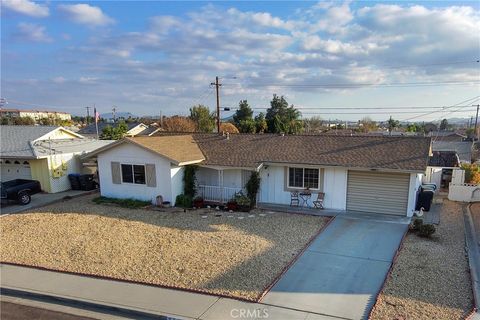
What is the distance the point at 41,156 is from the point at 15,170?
11.1 ft

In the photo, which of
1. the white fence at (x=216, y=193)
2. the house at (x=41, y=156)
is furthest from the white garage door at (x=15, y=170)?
the white fence at (x=216, y=193)

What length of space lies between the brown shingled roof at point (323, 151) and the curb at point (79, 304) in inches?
398

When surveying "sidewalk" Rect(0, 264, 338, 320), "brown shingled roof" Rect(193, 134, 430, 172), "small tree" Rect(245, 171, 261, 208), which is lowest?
"sidewalk" Rect(0, 264, 338, 320)

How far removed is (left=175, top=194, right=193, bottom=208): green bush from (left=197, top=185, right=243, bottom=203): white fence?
941 millimetres

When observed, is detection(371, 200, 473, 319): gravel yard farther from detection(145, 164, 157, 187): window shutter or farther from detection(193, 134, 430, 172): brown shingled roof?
detection(145, 164, 157, 187): window shutter

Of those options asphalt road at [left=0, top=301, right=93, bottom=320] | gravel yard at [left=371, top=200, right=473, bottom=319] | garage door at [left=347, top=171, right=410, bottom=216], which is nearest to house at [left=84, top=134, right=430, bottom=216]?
garage door at [left=347, top=171, right=410, bottom=216]

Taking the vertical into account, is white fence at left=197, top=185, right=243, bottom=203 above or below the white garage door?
below

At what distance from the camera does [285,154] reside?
1755 centimetres

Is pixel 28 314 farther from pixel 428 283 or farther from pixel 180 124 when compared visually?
pixel 180 124

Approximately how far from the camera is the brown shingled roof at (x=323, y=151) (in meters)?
15.6

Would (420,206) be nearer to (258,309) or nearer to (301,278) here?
(301,278)

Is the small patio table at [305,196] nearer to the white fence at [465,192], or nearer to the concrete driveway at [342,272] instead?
the concrete driveway at [342,272]

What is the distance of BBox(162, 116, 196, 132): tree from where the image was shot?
55.0m

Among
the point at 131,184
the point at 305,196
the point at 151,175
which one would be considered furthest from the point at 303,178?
the point at 131,184
